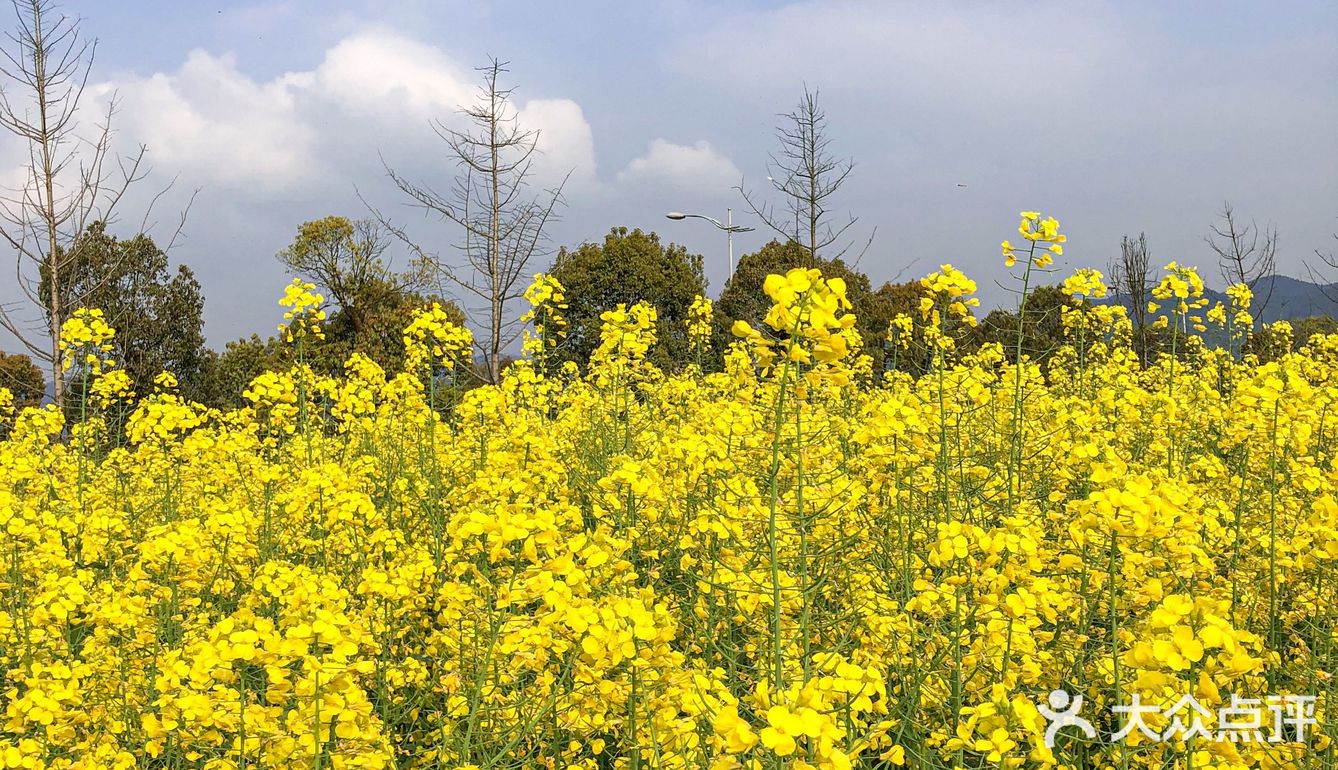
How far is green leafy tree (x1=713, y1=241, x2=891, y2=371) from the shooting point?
19.8 meters

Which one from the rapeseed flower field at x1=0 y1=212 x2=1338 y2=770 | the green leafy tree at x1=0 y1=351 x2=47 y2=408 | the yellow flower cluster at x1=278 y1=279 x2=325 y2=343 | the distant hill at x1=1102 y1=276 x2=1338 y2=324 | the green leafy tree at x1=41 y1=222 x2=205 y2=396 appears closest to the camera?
the rapeseed flower field at x1=0 y1=212 x2=1338 y2=770

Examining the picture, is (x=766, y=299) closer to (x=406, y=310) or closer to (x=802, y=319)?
(x=406, y=310)

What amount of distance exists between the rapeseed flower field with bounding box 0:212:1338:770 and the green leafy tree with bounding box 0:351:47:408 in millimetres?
20579

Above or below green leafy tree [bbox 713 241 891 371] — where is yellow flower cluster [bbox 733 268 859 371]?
below

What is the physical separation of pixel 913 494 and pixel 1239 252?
54.7 feet

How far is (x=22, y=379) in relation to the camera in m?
23.6

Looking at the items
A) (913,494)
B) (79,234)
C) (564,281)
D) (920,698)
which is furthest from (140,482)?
(564,281)

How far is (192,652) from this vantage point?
2.70 metres

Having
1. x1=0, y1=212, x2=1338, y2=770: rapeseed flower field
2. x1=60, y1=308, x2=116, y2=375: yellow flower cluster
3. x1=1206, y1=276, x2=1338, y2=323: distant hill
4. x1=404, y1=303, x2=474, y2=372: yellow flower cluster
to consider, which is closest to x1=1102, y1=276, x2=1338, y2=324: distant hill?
x1=1206, y1=276, x2=1338, y2=323: distant hill

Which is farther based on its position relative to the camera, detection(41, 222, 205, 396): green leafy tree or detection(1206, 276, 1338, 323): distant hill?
detection(41, 222, 205, 396): green leafy tree

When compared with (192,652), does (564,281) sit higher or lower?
higher

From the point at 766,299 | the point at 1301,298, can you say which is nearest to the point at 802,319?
the point at 1301,298

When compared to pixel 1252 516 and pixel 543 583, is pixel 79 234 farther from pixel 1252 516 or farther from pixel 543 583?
pixel 1252 516

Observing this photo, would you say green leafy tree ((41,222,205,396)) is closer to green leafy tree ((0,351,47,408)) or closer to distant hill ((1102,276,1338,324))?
green leafy tree ((0,351,47,408))
